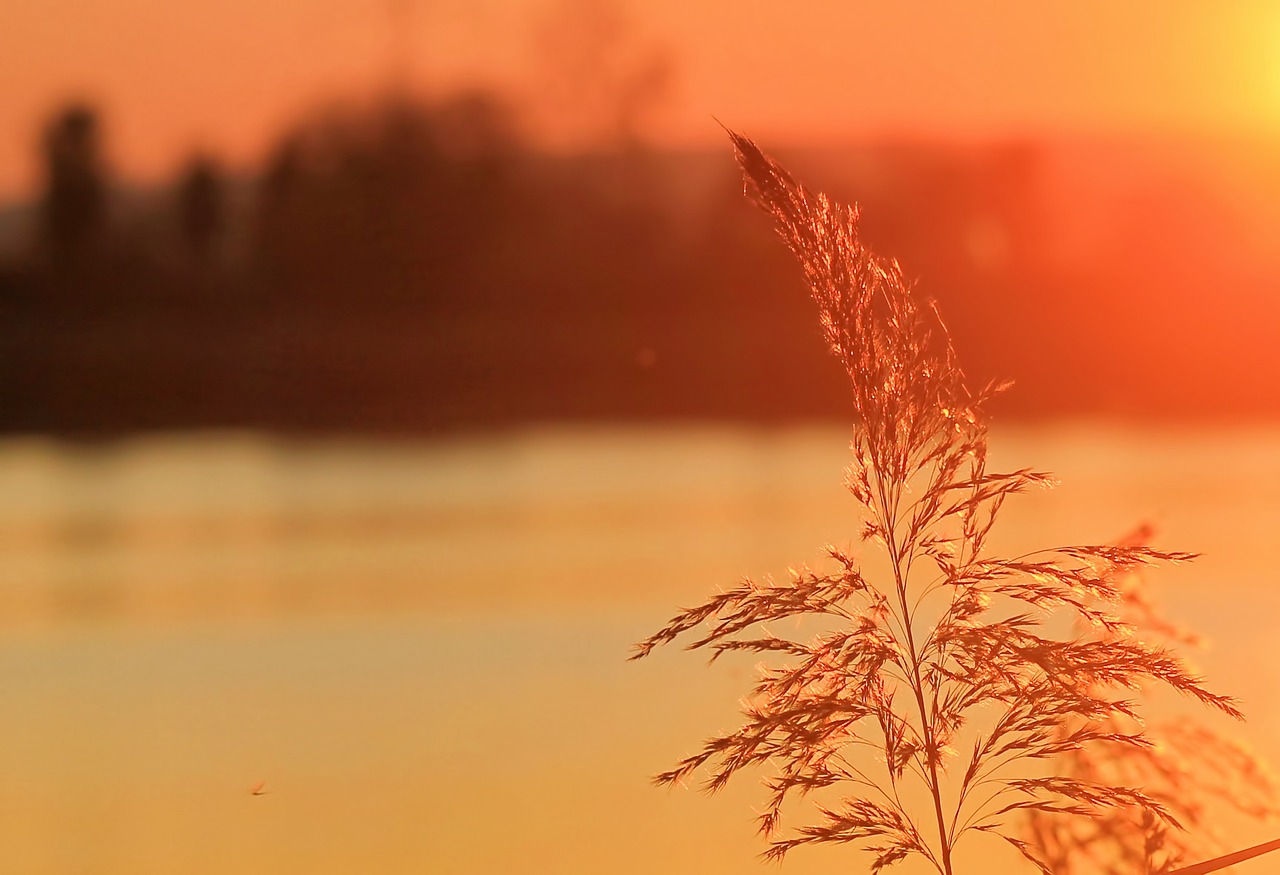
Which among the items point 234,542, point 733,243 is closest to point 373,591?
point 234,542

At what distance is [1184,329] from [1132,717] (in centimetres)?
2602

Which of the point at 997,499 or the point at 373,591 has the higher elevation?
the point at 997,499

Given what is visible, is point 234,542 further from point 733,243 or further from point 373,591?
point 733,243

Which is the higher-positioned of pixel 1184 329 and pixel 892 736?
pixel 1184 329

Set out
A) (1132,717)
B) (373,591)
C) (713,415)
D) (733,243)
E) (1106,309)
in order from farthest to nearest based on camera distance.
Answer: (713,415), (1106,309), (733,243), (373,591), (1132,717)

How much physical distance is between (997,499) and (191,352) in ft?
85.8

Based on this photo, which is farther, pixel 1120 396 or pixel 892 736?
pixel 1120 396

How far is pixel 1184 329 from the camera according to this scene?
28.9 meters

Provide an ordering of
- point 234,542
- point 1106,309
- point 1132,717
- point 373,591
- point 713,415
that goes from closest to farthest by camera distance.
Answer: point 1132,717 → point 373,591 → point 234,542 → point 1106,309 → point 713,415

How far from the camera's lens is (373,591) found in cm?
1655

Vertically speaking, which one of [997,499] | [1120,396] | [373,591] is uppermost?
[1120,396]

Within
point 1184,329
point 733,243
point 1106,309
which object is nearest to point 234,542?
point 733,243

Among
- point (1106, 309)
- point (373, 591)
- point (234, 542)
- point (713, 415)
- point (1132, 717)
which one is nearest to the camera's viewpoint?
point (1132, 717)

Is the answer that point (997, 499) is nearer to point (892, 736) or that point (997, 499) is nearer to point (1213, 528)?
point (892, 736)
